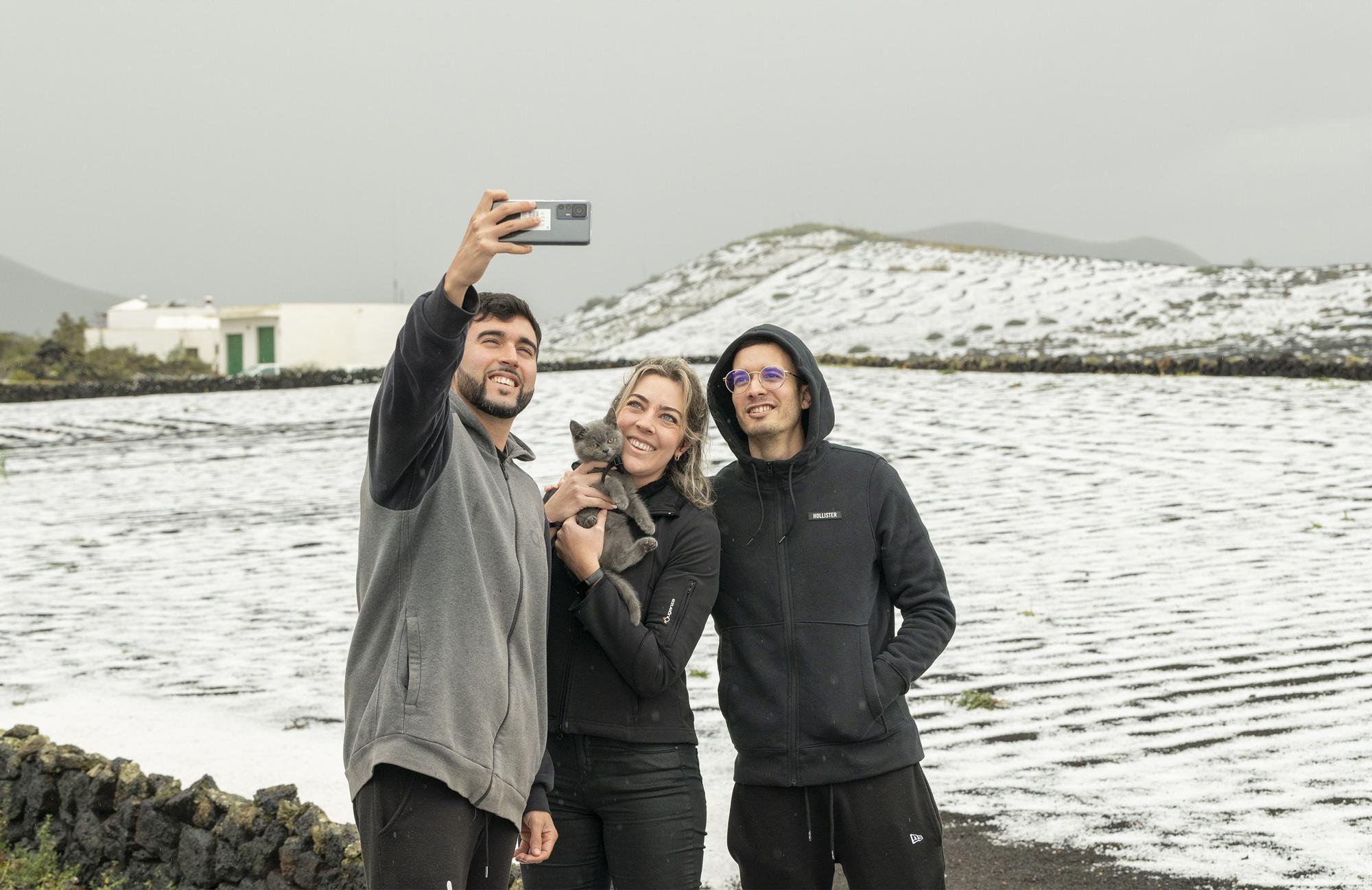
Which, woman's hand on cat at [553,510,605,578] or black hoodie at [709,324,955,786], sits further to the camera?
black hoodie at [709,324,955,786]

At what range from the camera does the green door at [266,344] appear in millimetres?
50094

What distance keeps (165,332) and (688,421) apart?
213 ft

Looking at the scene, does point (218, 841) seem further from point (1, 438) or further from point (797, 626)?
point (1, 438)

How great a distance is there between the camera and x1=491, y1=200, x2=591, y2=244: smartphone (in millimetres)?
2391

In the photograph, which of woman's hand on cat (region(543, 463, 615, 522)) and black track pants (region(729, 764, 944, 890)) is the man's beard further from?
black track pants (region(729, 764, 944, 890))

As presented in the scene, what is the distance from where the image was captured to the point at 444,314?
2354 mm

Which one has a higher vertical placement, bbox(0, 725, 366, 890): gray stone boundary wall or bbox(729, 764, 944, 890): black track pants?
bbox(729, 764, 944, 890): black track pants

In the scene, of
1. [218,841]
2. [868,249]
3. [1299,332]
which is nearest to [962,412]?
[1299,332]

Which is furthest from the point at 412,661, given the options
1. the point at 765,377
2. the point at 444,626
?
the point at 765,377

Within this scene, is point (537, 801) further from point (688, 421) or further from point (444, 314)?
point (444, 314)

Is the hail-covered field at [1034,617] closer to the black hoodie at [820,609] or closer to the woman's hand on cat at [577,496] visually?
the black hoodie at [820,609]

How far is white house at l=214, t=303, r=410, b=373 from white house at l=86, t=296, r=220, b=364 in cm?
353

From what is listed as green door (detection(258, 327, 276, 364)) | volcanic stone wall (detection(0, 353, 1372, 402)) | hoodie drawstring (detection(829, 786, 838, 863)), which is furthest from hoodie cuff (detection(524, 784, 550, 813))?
green door (detection(258, 327, 276, 364))

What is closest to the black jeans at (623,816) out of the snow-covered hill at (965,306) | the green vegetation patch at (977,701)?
the green vegetation patch at (977,701)
